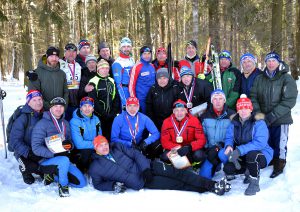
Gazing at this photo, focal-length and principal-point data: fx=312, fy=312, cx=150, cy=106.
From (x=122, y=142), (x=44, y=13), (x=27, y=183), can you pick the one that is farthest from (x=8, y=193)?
(x=44, y=13)

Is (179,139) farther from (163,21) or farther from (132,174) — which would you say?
(163,21)

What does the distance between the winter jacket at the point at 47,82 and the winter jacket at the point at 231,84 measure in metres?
3.31

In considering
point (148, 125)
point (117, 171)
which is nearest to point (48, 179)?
point (117, 171)

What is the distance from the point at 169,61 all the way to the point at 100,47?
1612mm

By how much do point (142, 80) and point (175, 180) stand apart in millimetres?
2331

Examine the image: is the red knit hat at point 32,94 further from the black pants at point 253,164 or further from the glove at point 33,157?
the black pants at point 253,164

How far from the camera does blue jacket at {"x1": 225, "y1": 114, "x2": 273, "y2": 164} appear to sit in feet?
16.7

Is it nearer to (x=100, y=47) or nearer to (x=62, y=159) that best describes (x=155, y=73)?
(x=100, y=47)

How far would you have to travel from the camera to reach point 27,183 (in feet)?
18.0

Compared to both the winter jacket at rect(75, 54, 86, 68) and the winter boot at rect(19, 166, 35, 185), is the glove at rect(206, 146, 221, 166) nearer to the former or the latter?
the winter boot at rect(19, 166, 35, 185)

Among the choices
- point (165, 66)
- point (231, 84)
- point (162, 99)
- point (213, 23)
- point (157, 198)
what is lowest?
point (157, 198)

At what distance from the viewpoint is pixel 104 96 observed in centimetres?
627

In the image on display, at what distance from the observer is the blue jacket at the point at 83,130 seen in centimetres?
557

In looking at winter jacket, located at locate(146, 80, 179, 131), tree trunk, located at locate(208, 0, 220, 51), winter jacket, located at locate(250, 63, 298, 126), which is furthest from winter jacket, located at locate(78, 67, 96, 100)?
tree trunk, located at locate(208, 0, 220, 51)
